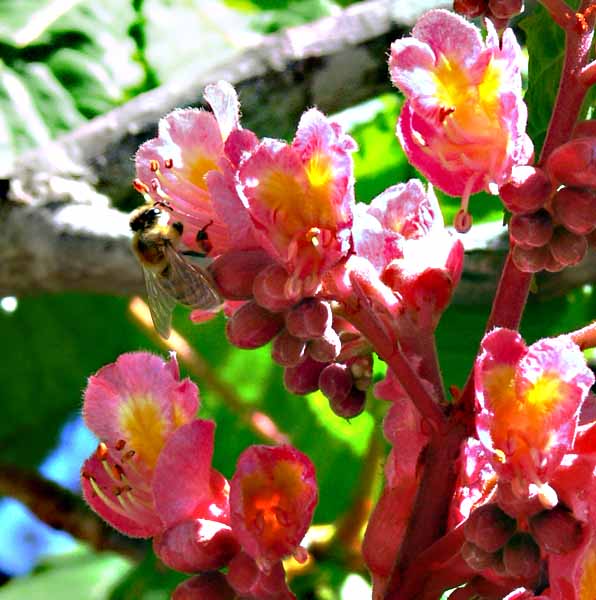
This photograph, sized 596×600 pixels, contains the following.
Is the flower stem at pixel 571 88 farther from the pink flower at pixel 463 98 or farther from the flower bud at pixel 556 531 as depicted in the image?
the flower bud at pixel 556 531

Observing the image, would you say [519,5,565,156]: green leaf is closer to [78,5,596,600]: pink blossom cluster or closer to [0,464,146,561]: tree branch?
[78,5,596,600]: pink blossom cluster

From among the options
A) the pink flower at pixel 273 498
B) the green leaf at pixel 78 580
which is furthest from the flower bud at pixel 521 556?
the green leaf at pixel 78 580

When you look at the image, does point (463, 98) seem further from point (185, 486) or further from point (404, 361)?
point (185, 486)

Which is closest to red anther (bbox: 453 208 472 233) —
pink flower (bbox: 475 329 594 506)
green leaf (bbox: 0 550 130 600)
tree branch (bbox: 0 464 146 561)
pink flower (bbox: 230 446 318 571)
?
pink flower (bbox: 475 329 594 506)

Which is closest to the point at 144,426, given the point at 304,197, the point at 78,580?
the point at 304,197

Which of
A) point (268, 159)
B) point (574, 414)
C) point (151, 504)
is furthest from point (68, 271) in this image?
point (574, 414)

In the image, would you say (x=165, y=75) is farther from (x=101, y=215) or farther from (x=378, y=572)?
(x=378, y=572)
